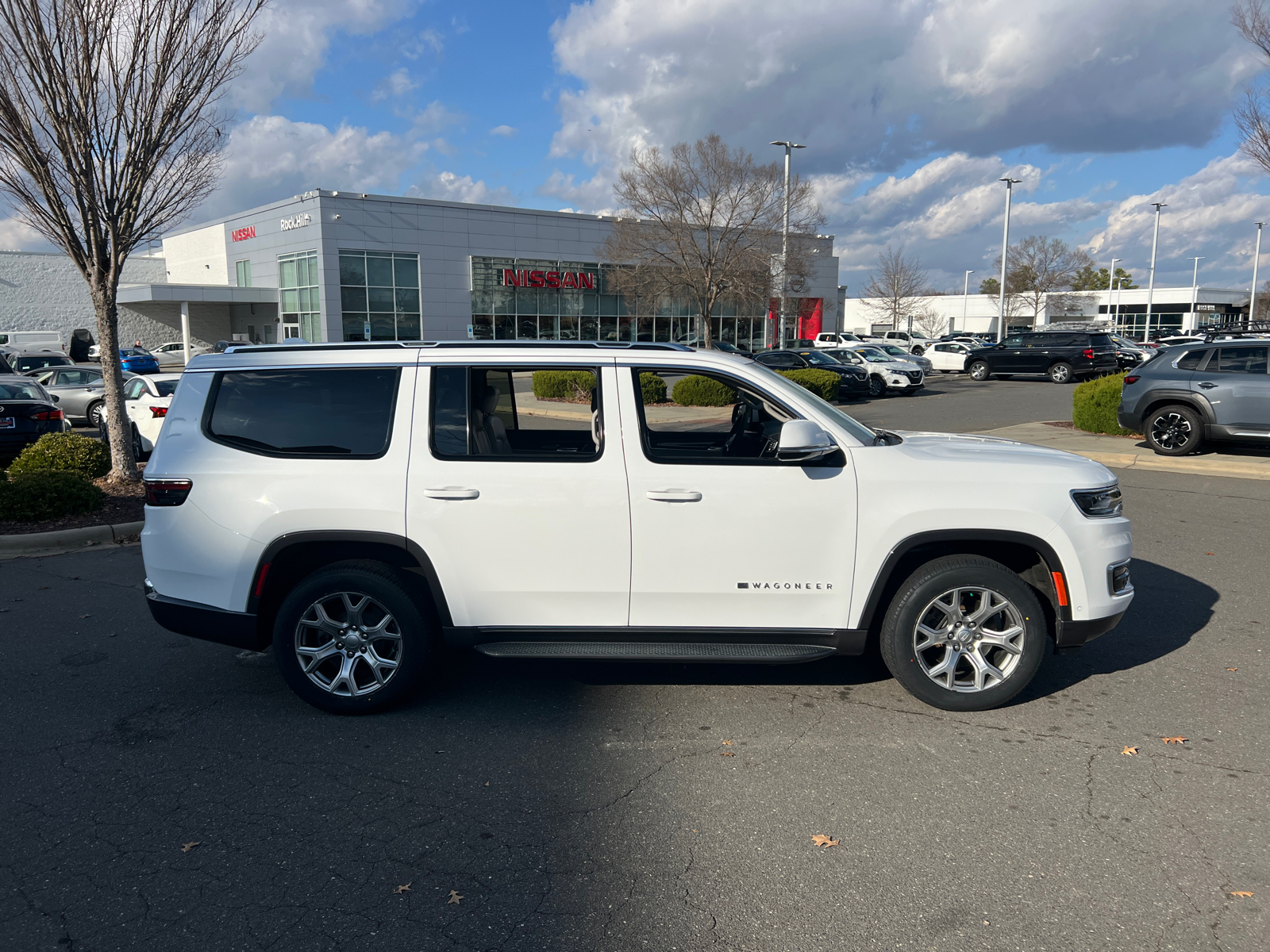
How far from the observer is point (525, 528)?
14.4 ft

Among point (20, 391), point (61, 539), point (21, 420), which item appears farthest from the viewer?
point (20, 391)

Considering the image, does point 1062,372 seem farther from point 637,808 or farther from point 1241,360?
point 637,808

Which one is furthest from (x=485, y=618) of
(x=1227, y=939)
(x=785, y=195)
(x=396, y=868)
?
(x=785, y=195)

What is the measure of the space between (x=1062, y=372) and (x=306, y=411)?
32.3 metres

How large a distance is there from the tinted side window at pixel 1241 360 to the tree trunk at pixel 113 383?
1443 cm

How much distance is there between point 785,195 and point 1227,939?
2917 centimetres

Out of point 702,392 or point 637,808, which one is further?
point 702,392

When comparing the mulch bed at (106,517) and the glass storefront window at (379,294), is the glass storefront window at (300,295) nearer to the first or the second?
the glass storefront window at (379,294)

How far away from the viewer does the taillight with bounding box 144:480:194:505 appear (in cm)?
454

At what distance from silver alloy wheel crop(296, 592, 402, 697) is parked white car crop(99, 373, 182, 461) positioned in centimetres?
1022

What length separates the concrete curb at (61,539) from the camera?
846 centimetres

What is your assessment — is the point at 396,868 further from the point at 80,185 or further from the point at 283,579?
the point at 80,185

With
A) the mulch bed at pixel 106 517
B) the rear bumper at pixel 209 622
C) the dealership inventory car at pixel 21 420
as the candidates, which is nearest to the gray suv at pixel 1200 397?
the rear bumper at pixel 209 622

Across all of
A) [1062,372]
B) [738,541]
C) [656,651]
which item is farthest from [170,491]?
[1062,372]
